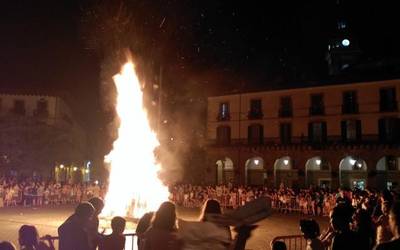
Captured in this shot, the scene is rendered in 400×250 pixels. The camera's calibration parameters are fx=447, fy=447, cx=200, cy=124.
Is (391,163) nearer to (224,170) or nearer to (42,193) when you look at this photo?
(224,170)

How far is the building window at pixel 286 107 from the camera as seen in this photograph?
4778 cm

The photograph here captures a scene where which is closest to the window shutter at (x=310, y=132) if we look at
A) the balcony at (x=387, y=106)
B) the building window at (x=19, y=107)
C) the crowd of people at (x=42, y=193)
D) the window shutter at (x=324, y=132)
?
the window shutter at (x=324, y=132)

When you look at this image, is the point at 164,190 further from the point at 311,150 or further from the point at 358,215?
the point at 311,150

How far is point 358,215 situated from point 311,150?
39.2 metres

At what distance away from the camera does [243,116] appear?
5050cm

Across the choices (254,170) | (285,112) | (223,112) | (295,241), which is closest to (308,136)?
(285,112)

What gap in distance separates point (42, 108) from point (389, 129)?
123ft

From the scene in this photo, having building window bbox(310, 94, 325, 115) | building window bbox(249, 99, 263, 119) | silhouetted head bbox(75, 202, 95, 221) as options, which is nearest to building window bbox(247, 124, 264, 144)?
building window bbox(249, 99, 263, 119)

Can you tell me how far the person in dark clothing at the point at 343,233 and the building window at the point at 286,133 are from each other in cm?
4268

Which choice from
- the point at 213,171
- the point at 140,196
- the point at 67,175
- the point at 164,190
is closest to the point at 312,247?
the point at 140,196

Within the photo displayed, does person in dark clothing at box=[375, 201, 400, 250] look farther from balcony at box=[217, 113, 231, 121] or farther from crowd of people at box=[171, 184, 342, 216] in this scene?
balcony at box=[217, 113, 231, 121]

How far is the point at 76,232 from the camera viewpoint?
599 cm

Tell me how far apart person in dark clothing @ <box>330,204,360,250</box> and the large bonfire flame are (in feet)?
54.3

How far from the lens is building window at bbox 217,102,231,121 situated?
5156 cm
